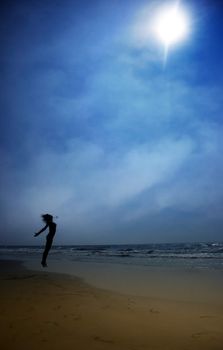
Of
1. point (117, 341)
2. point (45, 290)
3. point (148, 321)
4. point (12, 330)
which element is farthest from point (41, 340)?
point (45, 290)

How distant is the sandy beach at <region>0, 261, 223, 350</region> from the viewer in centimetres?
327

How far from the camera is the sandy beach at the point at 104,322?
10.7 ft

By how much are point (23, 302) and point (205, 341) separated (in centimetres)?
327

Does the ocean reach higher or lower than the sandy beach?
lower

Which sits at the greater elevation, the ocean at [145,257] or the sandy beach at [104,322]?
the sandy beach at [104,322]

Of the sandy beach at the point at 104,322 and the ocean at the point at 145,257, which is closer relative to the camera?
the sandy beach at the point at 104,322

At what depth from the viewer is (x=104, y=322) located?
4.07 m

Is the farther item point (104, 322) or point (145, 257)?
point (145, 257)

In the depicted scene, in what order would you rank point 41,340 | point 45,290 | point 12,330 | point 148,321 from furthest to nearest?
point 45,290 < point 148,321 < point 12,330 < point 41,340

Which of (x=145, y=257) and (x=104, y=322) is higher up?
(x=104, y=322)

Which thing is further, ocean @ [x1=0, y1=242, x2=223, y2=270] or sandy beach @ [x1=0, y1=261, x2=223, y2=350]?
ocean @ [x1=0, y1=242, x2=223, y2=270]

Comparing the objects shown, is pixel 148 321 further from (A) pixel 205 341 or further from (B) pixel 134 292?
(B) pixel 134 292

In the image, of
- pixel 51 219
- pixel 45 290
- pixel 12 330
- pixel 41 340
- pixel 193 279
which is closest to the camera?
pixel 41 340

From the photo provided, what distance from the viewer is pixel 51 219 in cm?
1107
